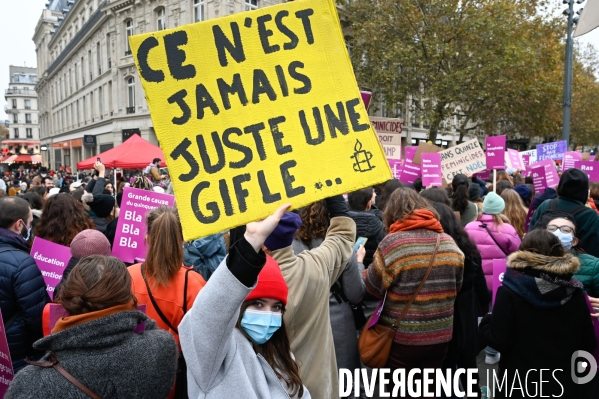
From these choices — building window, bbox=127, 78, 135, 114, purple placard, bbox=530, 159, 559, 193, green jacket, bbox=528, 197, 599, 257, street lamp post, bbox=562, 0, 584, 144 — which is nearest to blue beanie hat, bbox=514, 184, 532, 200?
purple placard, bbox=530, 159, 559, 193

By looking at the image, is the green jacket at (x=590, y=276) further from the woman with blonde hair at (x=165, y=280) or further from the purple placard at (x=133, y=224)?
the purple placard at (x=133, y=224)

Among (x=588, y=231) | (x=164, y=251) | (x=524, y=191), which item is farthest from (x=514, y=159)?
(x=164, y=251)

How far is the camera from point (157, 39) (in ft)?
6.31

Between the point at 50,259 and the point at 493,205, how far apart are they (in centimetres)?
408

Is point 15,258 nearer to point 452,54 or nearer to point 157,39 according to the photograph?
point 157,39

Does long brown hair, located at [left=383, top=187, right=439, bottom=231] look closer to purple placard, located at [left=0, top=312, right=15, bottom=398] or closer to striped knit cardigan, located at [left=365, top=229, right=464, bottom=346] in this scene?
striped knit cardigan, located at [left=365, top=229, right=464, bottom=346]

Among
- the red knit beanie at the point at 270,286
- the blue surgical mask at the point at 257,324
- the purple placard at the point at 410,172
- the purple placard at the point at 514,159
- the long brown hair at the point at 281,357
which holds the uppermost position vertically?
the purple placard at the point at 514,159

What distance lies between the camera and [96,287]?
1816 millimetres

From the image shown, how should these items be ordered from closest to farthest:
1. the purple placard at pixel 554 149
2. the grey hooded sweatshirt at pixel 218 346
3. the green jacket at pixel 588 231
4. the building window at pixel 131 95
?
1. the grey hooded sweatshirt at pixel 218 346
2. the green jacket at pixel 588 231
3. the purple placard at pixel 554 149
4. the building window at pixel 131 95

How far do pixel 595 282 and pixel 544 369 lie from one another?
2.46 ft

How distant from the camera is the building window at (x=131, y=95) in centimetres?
2930

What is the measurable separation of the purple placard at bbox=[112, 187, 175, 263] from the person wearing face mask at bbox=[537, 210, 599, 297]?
327 cm

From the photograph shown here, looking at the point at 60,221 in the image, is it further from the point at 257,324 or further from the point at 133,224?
the point at 257,324

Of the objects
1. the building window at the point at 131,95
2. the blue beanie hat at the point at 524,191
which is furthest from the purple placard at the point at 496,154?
the building window at the point at 131,95
